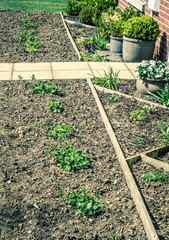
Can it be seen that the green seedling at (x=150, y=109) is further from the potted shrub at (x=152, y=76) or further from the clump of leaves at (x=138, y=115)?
the potted shrub at (x=152, y=76)

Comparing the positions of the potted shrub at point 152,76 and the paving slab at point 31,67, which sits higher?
the potted shrub at point 152,76

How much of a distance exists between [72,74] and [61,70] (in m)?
0.33

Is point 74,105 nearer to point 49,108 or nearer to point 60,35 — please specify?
point 49,108

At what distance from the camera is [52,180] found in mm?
3668

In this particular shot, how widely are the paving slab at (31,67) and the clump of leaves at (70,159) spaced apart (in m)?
3.10

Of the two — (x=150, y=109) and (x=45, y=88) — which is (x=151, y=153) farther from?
(x=45, y=88)

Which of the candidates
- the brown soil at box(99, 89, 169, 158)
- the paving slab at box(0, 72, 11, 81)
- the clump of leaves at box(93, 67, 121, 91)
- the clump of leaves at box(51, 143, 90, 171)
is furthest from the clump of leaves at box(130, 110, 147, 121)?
the paving slab at box(0, 72, 11, 81)

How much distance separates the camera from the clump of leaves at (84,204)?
320 cm

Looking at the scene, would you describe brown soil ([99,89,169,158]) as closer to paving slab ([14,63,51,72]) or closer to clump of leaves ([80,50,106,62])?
paving slab ([14,63,51,72])

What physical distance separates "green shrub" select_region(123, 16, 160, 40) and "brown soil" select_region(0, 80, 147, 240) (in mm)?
2283

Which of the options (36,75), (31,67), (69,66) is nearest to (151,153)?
(36,75)

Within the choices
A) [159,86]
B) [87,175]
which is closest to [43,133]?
[87,175]

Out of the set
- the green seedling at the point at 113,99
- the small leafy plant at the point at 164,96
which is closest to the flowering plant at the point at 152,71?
the small leafy plant at the point at 164,96

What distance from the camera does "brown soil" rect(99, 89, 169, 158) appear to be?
433 cm
